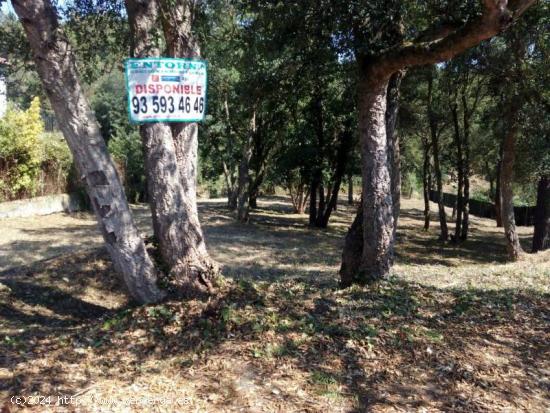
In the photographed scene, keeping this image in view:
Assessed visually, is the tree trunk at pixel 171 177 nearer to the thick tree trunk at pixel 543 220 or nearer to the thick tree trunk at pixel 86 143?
the thick tree trunk at pixel 86 143

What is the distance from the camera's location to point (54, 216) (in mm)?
13375

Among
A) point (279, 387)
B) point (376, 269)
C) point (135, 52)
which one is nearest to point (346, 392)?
point (279, 387)

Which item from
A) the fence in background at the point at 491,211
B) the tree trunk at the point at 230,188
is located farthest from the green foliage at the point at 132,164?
the fence in background at the point at 491,211

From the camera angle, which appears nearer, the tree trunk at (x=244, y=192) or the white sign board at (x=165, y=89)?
the white sign board at (x=165, y=89)

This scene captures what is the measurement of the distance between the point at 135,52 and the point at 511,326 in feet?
13.3

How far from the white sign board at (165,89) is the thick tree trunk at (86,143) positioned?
1.42 ft

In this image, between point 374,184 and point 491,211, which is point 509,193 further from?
point 491,211

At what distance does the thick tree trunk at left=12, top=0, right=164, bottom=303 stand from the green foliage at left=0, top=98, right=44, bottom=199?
32.5 feet

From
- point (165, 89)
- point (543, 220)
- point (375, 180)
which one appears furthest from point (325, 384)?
point (543, 220)

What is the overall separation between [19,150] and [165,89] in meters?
10.2

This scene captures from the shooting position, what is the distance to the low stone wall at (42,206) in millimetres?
12359

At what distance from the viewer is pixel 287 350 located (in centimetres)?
328

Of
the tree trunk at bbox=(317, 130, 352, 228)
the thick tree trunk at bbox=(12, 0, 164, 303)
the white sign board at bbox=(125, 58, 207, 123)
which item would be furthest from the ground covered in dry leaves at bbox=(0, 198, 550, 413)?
the tree trunk at bbox=(317, 130, 352, 228)

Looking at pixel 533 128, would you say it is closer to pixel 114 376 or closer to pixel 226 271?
pixel 226 271
